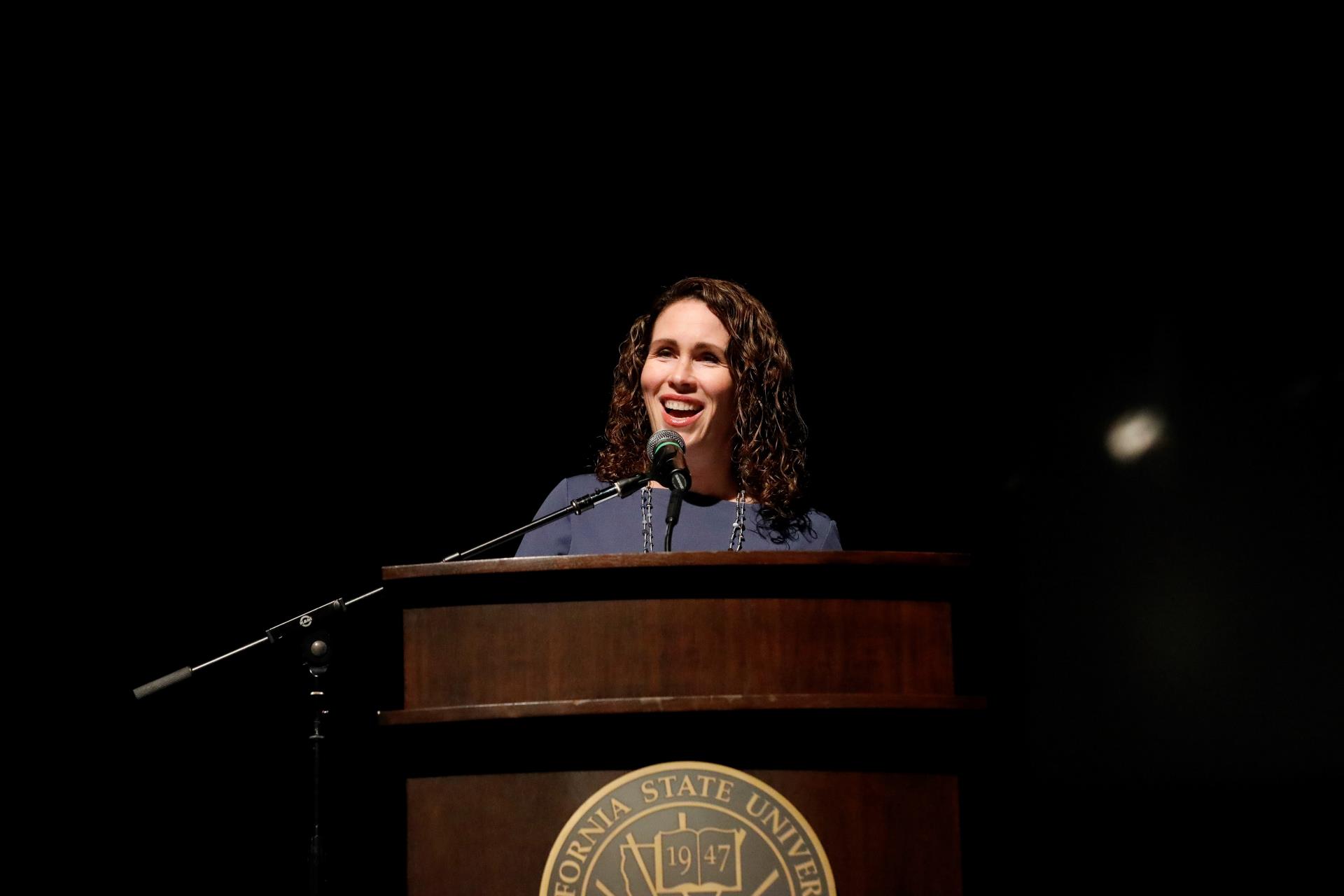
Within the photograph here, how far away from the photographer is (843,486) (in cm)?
344

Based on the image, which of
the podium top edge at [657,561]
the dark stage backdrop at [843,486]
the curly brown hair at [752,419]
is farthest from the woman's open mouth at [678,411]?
the podium top edge at [657,561]

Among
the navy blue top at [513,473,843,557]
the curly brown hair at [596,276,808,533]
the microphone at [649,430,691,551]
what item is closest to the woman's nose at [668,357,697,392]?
the curly brown hair at [596,276,808,533]

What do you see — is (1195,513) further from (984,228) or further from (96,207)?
(96,207)

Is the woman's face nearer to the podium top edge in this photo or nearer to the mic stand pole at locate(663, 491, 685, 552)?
the mic stand pole at locate(663, 491, 685, 552)

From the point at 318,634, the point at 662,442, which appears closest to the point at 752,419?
the point at 662,442

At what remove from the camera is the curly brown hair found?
8.32 ft

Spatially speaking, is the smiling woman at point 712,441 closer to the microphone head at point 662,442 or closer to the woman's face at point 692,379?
the woman's face at point 692,379

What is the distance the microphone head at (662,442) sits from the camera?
1.97 meters

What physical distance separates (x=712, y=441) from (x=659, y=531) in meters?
0.24

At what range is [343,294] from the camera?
338 cm

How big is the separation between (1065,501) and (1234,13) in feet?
→ 5.03

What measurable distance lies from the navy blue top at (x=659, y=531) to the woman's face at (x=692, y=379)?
130mm

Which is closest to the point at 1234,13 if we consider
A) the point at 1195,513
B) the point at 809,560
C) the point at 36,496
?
the point at 1195,513

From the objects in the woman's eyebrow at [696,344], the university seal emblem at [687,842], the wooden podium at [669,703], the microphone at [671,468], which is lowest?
the university seal emblem at [687,842]
